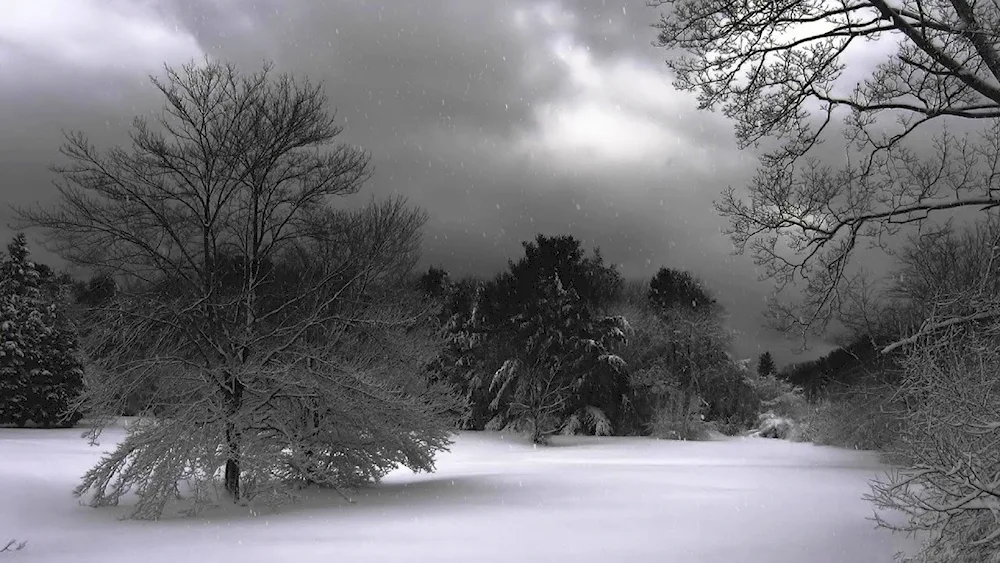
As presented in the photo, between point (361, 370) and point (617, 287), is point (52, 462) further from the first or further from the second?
point (617, 287)

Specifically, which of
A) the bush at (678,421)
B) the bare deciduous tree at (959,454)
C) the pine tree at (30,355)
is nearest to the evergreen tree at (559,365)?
the bush at (678,421)

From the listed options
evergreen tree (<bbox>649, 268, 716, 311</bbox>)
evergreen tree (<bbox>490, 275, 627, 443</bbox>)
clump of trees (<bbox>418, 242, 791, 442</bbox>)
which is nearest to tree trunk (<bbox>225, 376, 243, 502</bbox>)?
clump of trees (<bbox>418, 242, 791, 442</bbox>)

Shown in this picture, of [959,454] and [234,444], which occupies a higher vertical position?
[959,454]

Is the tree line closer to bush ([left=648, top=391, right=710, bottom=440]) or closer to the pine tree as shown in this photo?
the pine tree

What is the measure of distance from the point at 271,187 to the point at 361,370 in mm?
3955

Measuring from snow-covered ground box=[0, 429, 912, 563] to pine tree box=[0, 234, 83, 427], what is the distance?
55.0ft

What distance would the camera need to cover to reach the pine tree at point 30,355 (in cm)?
3641

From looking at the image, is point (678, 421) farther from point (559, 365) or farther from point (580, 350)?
point (559, 365)

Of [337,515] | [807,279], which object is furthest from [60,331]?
[807,279]

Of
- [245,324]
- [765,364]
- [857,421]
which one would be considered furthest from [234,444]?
[765,364]

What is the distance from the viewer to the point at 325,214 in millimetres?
16422

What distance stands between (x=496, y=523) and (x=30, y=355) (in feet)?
108

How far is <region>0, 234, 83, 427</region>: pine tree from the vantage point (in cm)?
3641

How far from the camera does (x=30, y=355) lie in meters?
36.9
